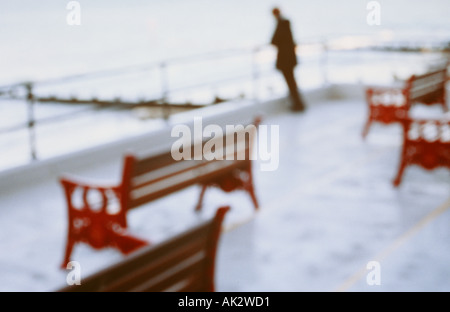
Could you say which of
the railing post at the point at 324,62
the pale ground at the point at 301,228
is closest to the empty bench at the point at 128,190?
the pale ground at the point at 301,228

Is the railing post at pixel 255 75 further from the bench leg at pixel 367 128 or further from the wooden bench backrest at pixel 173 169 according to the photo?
the wooden bench backrest at pixel 173 169

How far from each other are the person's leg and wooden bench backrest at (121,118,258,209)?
3793 millimetres

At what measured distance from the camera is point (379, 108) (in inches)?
259

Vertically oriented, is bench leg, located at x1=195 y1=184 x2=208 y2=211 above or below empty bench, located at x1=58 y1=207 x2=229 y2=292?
below

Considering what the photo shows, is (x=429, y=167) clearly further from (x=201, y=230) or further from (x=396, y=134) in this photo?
(x=201, y=230)

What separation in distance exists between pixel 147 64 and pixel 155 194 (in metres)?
3.23

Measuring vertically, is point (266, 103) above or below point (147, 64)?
below

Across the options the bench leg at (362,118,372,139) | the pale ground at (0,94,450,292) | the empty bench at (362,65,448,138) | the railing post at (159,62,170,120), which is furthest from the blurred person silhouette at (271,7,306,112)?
Answer: the pale ground at (0,94,450,292)

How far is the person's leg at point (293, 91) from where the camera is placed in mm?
7895

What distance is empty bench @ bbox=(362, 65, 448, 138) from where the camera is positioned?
6245 mm

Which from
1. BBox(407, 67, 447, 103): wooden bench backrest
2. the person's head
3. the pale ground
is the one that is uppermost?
the person's head

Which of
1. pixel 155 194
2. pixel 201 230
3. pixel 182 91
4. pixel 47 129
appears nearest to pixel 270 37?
pixel 182 91

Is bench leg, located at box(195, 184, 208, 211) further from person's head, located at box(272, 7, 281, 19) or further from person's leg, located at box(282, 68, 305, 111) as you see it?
person's head, located at box(272, 7, 281, 19)

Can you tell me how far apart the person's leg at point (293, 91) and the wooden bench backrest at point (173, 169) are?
3.79 metres
